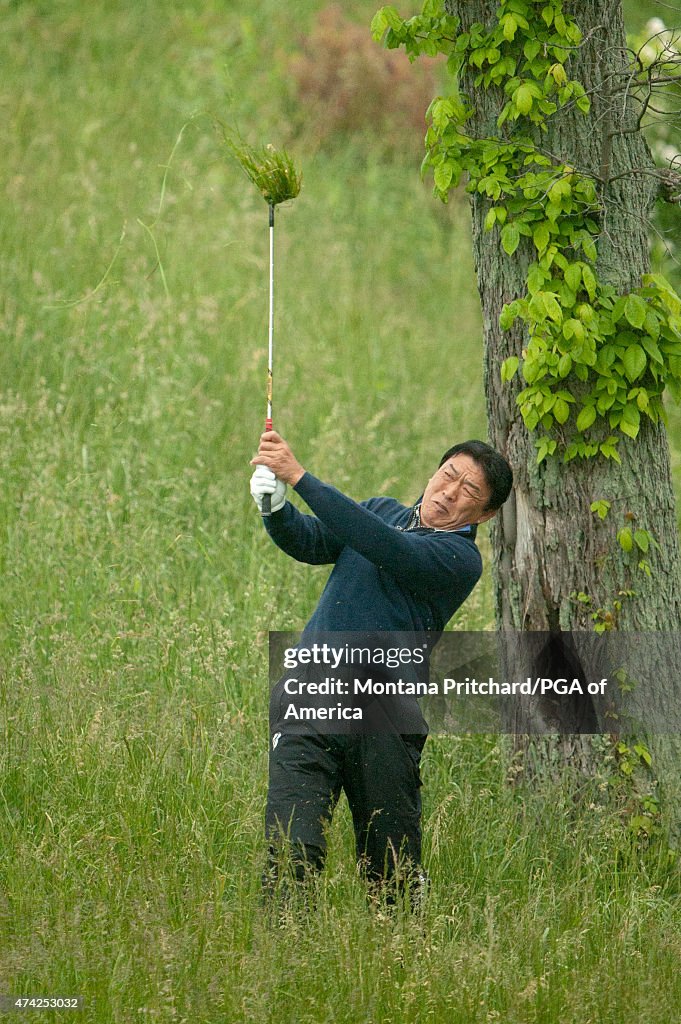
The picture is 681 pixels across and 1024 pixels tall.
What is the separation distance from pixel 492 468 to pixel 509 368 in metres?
0.50

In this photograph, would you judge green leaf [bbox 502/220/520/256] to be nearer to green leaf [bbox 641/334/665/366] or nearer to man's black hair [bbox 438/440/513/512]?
green leaf [bbox 641/334/665/366]

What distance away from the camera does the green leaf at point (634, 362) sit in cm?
420

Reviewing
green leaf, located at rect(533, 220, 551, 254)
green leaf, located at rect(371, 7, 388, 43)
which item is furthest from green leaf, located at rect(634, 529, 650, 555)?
green leaf, located at rect(371, 7, 388, 43)

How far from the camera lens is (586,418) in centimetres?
430

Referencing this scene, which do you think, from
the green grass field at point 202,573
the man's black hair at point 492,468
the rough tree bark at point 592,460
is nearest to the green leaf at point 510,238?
the rough tree bark at point 592,460

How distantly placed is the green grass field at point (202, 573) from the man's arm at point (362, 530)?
1.01 meters

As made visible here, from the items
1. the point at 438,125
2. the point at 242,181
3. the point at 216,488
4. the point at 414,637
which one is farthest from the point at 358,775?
the point at 242,181

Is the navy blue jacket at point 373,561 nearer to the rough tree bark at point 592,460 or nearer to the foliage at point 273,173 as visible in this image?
the rough tree bark at point 592,460

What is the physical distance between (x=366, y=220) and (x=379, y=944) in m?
8.47

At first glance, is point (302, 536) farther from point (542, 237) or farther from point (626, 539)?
point (542, 237)

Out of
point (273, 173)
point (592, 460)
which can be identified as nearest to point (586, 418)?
point (592, 460)

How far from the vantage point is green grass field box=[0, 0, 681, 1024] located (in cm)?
→ 348

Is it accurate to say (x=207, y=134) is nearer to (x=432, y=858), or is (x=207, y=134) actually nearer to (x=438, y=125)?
(x=438, y=125)

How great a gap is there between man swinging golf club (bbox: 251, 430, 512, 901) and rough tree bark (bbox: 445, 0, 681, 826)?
539mm
